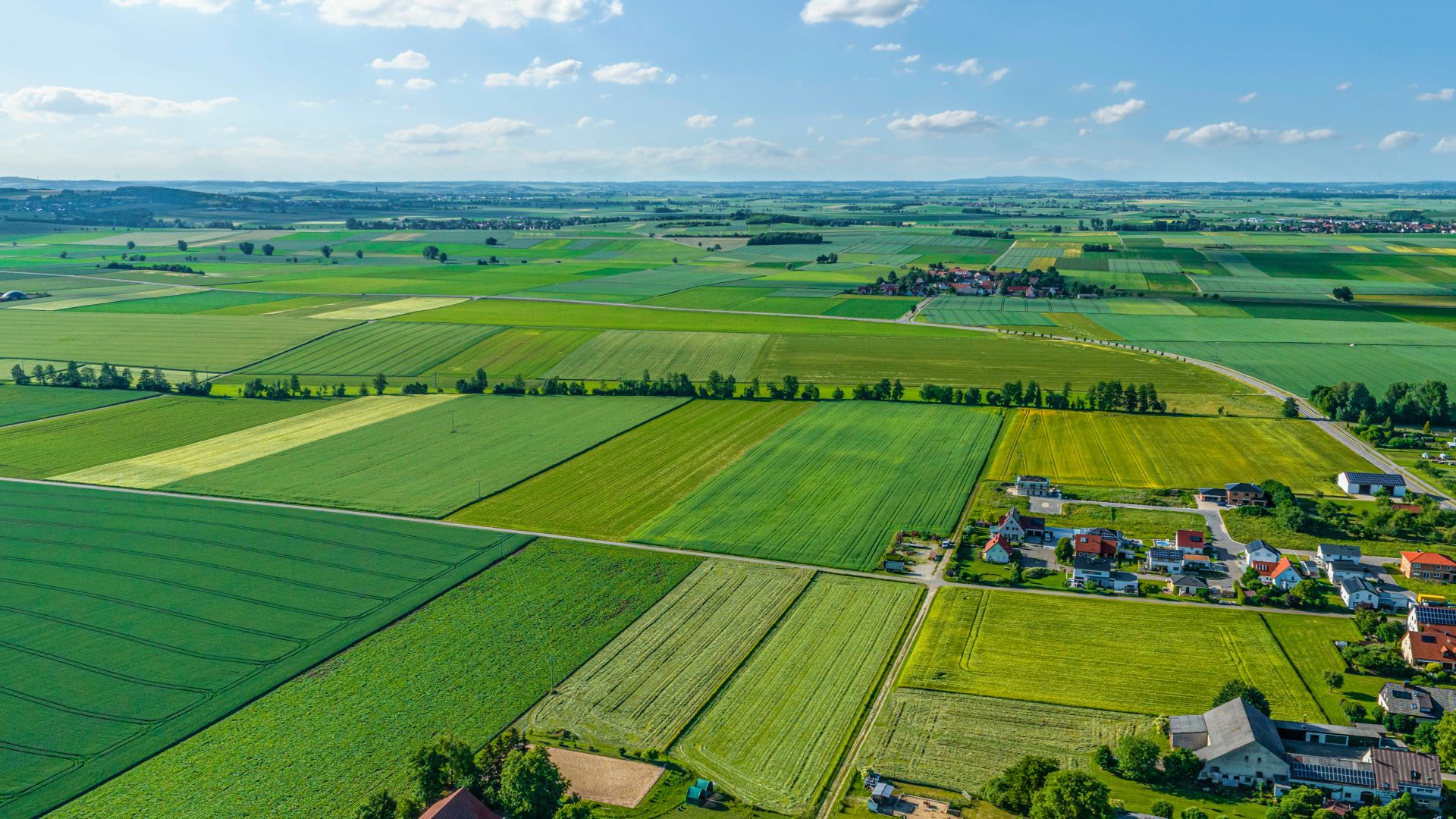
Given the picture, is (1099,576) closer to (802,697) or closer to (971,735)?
(971,735)

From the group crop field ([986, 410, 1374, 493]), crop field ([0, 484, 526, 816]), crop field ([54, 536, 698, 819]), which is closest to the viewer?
crop field ([54, 536, 698, 819])

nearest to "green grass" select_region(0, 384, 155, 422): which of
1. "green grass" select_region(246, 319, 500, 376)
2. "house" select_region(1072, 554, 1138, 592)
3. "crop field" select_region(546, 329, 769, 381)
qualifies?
"green grass" select_region(246, 319, 500, 376)

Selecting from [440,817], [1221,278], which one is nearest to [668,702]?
[440,817]

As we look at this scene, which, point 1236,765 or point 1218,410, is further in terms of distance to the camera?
point 1218,410

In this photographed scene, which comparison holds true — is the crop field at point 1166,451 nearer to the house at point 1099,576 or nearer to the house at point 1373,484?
the house at point 1373,484

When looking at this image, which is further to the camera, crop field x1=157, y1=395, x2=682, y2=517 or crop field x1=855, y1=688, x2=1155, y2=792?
crop field x1=157, y1=395, x2=682, y2=517

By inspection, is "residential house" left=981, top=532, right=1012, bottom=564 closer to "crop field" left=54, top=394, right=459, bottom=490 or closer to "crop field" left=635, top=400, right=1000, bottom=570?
"crop field" left=635, top=400, right=1000, bottom=570

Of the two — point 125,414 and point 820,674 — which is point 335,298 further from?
point 820,674

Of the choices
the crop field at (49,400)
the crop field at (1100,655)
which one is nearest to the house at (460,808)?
the crop field at (1100,655)
